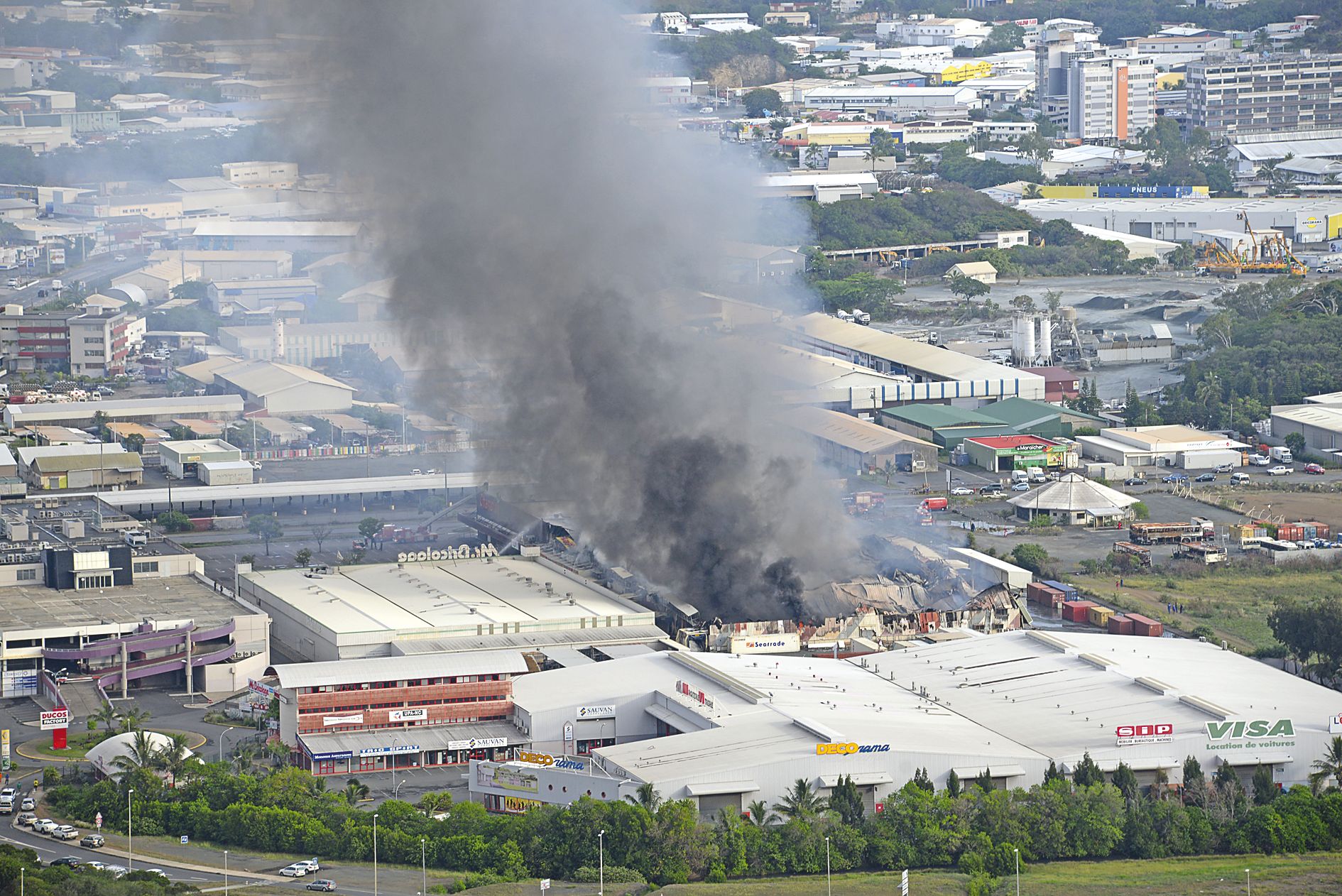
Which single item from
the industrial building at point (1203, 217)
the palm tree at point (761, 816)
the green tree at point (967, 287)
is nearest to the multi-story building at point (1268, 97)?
the industrial building at point (1203, 217)

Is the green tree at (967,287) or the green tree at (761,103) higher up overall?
the green tree at (761,103)

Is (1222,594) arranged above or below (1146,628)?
below

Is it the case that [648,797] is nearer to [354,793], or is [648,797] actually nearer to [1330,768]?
[354,793]

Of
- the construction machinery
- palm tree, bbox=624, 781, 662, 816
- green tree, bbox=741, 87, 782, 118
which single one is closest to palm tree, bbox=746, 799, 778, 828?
palm tree, bbox=624, 781, 662, 816

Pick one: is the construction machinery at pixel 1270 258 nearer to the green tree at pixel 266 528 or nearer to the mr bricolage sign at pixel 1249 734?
the green tree at pixel 266 528

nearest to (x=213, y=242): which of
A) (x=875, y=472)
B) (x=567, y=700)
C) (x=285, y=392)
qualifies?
(x=285, y=392)

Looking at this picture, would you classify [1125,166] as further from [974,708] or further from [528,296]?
[974,708]

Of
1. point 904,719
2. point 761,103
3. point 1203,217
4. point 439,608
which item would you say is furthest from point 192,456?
point 761,103
